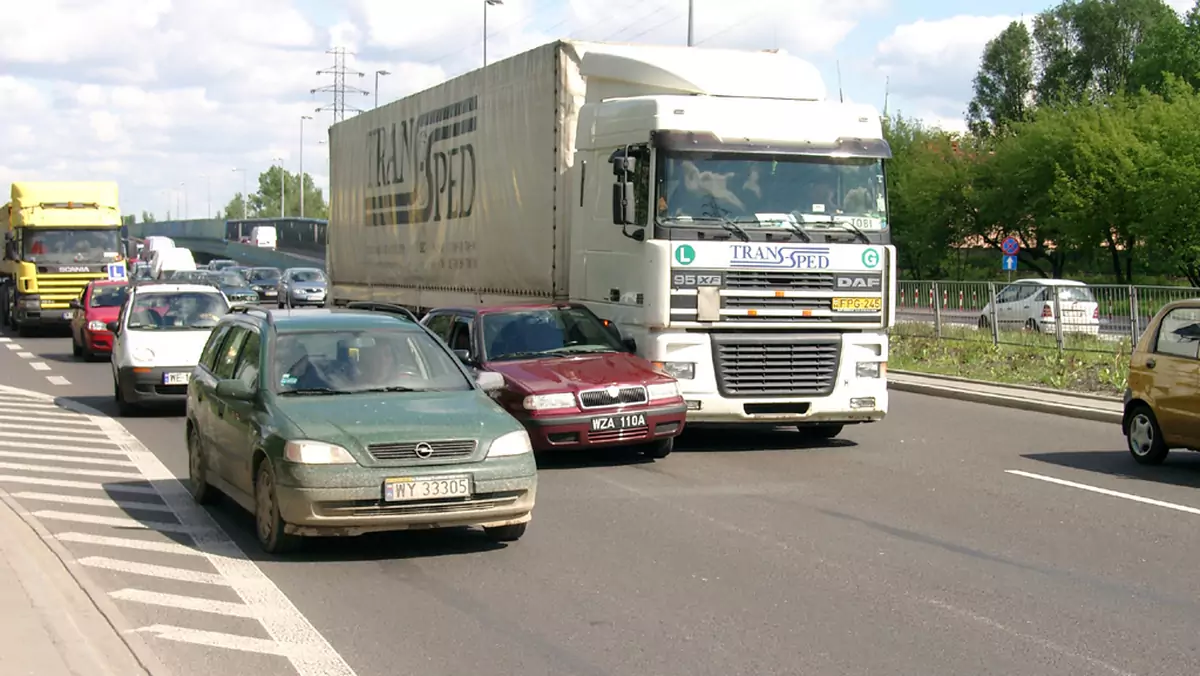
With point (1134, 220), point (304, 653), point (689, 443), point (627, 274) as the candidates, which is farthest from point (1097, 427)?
point (1134, 220)

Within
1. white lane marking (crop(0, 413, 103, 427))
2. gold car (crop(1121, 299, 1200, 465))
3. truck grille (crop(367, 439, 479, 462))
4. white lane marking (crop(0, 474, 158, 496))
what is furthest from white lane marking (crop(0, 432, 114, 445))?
gold car (crop(1121, 299, 1200, 465))

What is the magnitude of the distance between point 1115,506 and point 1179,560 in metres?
2.19

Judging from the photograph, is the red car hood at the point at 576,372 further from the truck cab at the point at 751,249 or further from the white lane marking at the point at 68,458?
the white lane marking at the point at 68,458

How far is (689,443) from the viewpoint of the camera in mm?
15602

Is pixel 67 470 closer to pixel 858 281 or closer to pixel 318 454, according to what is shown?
pixel 318 454

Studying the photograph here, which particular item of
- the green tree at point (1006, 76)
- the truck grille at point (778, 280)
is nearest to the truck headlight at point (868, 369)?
the truck grille at point (778, 280)

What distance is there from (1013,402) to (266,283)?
42.5 meters

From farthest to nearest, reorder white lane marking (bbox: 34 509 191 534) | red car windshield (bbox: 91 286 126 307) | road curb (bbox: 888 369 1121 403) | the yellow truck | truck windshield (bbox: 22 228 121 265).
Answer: truck windshield (bbox: 22 228 121 265), the yellow truck, red car windshield (bbox: 91 286 126 307), road curb (bbox: 888 369 1121 403), white lane marking (bbox: 34 509 191 534)

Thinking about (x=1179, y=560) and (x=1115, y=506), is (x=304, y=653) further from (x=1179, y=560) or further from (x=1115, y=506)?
(x=1115, y=506)

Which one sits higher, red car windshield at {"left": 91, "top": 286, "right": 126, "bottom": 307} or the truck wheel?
red car windshield at {"left": 91, "top": 286, "right": 126, "bottom": 307}

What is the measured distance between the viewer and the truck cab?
564 inches

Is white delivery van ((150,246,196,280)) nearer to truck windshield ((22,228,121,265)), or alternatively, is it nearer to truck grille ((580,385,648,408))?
truck windshield ((22,228,121,265))

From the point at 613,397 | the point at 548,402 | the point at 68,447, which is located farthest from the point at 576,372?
the point at 68,447

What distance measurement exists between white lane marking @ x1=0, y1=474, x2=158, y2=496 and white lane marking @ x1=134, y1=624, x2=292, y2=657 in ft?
16.1
